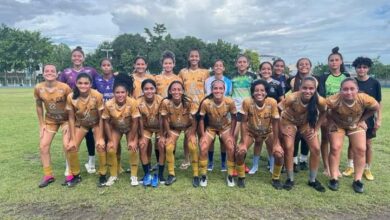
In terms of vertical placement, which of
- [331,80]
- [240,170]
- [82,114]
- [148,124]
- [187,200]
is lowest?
[187,200]

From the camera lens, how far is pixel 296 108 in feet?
17.6

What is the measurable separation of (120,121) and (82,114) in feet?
2.04

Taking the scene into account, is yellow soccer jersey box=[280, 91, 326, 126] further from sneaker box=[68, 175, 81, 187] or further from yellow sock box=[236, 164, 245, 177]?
sneaker box=[68, 175, 81, 187]

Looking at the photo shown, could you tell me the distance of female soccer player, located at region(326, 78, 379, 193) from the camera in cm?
523

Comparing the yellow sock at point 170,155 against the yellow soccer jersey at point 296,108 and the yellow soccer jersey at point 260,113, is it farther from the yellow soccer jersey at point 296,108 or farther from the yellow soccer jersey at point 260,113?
the yellow soccer jersey at point 296,108

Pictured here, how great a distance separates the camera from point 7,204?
4707 millimetres

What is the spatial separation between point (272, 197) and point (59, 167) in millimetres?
3969

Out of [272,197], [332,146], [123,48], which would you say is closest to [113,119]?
[272,197]

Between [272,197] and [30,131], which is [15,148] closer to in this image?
[30,131]

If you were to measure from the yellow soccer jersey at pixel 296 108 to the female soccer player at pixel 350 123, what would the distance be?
0.21 m

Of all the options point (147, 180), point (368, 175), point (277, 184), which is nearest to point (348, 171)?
point (368, 175)

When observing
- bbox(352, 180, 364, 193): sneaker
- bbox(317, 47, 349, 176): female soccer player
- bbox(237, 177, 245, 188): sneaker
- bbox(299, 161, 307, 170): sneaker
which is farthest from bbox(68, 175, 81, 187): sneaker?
bbox(352, 180, 364, 193): sneaker

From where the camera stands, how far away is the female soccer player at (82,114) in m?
5.54

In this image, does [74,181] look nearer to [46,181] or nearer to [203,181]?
[46,181]
